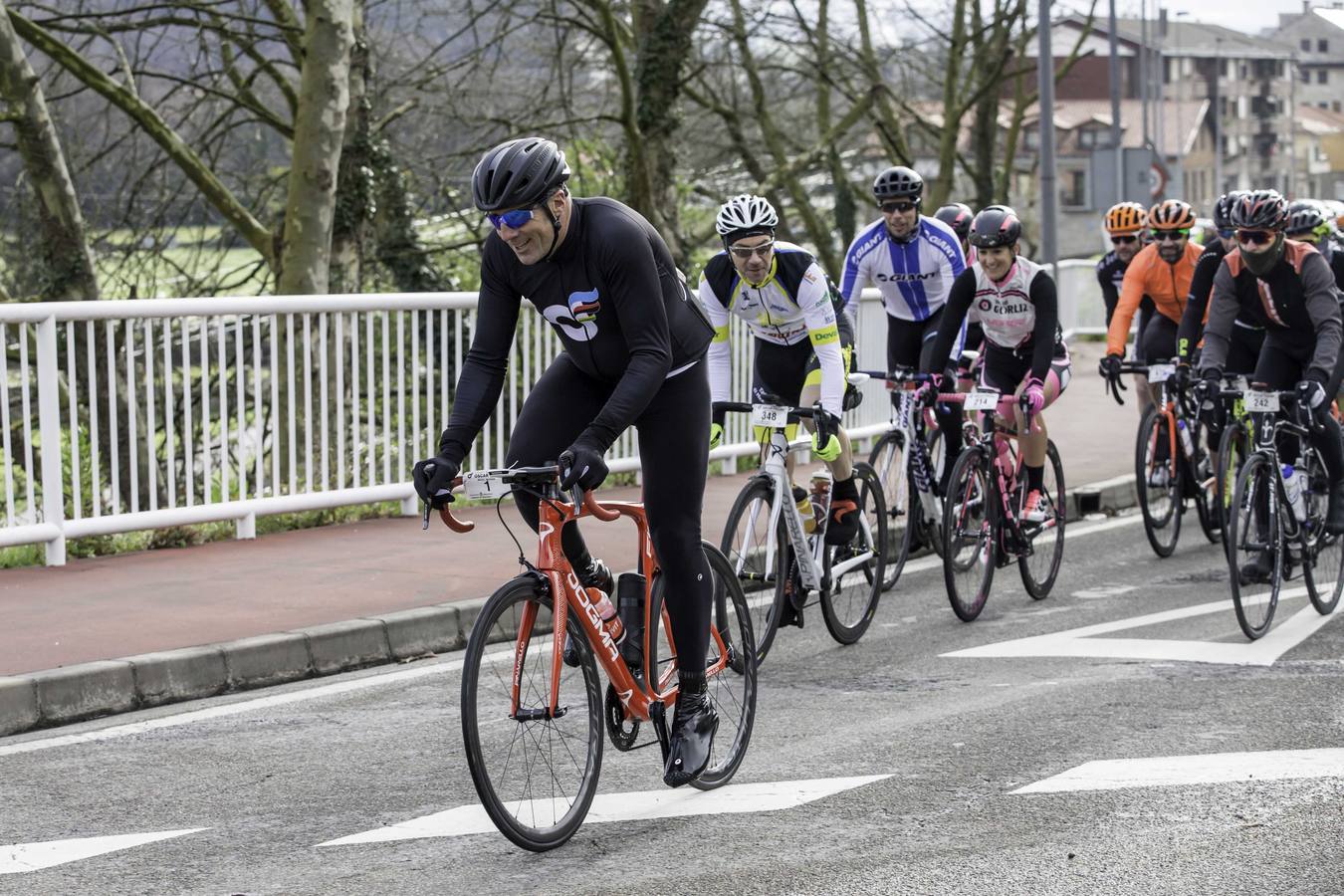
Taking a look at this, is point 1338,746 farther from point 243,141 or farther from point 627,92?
point 243,141

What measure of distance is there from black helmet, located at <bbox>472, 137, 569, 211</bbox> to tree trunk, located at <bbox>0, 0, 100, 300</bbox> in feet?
31.0

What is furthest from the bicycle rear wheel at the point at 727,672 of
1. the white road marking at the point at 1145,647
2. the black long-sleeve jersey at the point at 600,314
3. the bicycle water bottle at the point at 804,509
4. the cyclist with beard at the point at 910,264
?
the cyclist with beard at the point at 910,264

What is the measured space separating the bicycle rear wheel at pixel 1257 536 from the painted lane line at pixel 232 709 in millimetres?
3331

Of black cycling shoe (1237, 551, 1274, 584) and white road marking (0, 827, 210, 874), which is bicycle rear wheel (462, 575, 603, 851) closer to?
white road marking (0, 827, 210, 874)

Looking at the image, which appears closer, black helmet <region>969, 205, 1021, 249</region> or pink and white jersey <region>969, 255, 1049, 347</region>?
black helmet <region>969, 205, 1021, 249</region>

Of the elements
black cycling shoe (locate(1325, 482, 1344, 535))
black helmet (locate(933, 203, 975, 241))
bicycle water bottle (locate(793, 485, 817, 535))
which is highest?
black helmet (locate(933, 203, 975, 241))

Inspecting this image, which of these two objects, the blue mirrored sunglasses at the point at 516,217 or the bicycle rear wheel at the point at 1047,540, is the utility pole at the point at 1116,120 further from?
the blue mirrored sunglasses at the point at 516,217

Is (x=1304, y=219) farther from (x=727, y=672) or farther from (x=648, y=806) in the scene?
(x=648, y=806)

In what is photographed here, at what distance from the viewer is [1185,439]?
11.2 metres

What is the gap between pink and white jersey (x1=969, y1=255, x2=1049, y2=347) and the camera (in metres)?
9.35

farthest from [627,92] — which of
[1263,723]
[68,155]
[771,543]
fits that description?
[1263,723]

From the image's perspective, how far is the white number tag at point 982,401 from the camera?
28.7 feet

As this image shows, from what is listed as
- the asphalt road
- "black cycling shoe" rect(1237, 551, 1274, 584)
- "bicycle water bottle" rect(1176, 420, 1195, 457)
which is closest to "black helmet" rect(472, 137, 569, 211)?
the asphalt road

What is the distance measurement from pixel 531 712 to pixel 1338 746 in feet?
8.76
